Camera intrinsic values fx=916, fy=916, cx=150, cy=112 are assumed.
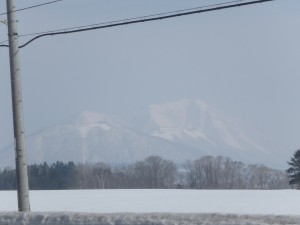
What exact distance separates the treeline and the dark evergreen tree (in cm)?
125

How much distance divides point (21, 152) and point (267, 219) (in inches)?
263

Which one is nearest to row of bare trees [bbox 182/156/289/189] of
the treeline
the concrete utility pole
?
the treeline

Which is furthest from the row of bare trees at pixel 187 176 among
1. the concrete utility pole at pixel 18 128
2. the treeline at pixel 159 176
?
the concrete utility pole at pixel 18 128

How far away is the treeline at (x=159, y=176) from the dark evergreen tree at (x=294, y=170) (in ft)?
4.09

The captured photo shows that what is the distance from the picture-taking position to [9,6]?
18.9 metres

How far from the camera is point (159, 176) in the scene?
60.8 m

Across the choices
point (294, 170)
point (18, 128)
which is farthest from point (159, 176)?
point (18, 128)

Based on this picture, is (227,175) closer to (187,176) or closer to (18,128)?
(187,176)

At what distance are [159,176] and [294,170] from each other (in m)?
9.16

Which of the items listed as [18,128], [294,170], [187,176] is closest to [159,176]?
[187,176]

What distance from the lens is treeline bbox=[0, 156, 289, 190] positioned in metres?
59.4

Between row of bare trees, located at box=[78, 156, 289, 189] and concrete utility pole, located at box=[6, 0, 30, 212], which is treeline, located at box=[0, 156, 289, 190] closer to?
row of bare trees, located at box=[78, 156, 289, 189]

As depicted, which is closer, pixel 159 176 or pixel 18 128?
pixel 18 128

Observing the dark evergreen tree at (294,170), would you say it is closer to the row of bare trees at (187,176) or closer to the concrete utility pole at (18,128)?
the row of bare trees at (187,176)
